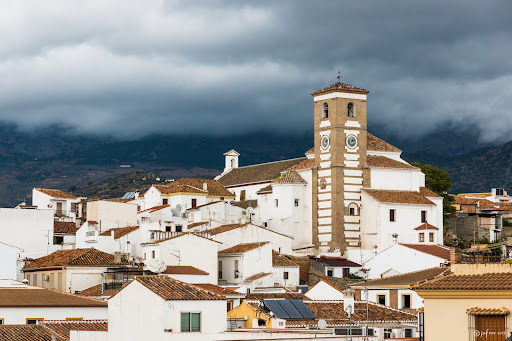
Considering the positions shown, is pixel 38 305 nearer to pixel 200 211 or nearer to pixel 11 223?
pixel 11 223

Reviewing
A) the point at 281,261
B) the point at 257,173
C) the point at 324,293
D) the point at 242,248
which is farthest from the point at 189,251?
the point at 257,173

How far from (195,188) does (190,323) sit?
73.2m

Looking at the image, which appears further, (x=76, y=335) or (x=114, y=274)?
(x=114, y=274)

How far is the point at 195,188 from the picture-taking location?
110000mm

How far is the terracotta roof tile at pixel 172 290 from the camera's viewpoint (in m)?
37.0

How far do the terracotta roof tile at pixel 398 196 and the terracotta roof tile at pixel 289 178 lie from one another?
20.0ft

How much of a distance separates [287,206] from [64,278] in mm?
35917

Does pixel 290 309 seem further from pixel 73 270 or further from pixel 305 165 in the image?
pixel 305 165

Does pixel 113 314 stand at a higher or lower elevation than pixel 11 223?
lower

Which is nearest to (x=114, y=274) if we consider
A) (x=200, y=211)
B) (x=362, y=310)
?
(x=362, y=310)

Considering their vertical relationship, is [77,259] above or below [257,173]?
below

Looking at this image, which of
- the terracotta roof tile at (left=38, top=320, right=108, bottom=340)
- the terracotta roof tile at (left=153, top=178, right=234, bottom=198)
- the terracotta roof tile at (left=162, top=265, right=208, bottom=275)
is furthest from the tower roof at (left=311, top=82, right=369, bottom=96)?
the terracotta roof tile at (left=38, top=320, right=108, bottom=340)

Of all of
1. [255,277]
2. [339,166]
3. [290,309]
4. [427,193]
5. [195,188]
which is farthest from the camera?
[195,188]

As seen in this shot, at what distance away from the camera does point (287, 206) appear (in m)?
101
